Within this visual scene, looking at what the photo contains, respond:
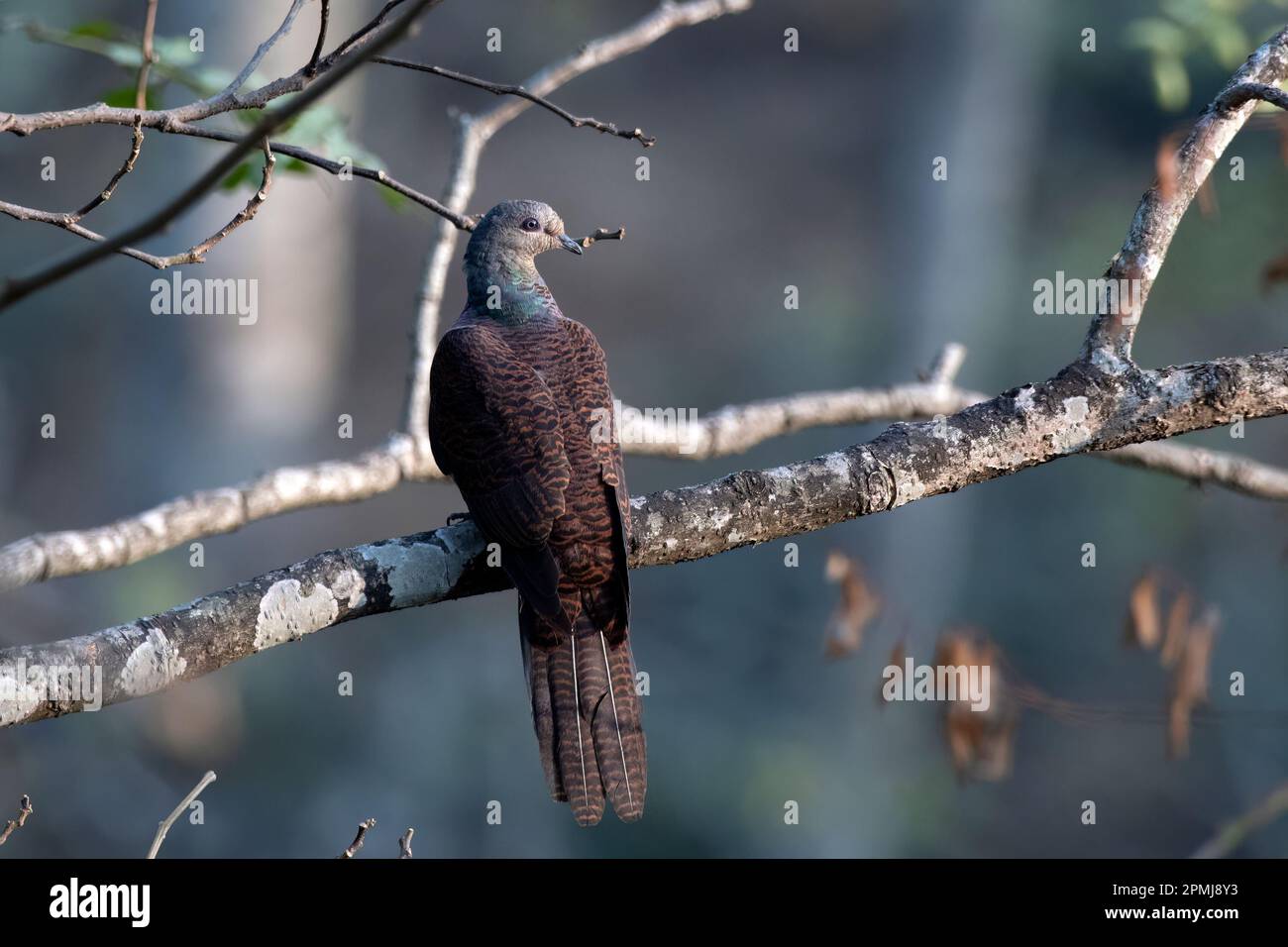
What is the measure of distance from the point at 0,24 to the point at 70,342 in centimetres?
1204

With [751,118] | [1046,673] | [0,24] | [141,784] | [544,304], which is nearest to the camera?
[0,24]

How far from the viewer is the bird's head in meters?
3.98

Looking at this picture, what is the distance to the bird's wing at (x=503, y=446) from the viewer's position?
310 cm

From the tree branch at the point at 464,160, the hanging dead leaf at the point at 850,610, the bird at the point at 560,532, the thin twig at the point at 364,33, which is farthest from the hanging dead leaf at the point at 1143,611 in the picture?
the thin twig at the point at 364,33

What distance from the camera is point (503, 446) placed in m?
3.27

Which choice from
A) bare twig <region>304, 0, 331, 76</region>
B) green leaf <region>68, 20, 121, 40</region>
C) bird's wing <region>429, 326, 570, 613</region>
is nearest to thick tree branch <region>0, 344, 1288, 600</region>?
bird's wing <region>429, 326, 570, 613</region>

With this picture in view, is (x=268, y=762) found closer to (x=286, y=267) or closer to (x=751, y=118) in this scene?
(x=286, y=267)

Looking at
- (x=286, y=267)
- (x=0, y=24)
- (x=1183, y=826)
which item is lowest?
(x=1183, y=826)

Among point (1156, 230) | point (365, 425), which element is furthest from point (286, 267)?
point (1156, 230)

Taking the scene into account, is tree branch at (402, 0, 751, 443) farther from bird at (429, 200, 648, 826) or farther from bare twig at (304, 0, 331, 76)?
bare twig at (304, 0, 331, 76)

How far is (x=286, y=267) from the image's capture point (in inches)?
336

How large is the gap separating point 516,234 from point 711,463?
8.37 m

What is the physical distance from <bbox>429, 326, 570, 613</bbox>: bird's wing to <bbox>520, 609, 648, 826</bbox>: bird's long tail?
0.18m

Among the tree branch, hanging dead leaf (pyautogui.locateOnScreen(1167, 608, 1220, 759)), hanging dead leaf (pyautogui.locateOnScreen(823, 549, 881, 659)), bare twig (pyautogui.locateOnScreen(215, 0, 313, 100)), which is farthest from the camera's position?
hanging dead leaf (pyautogui.locateOnScreen(823, 549, 881, 659))
